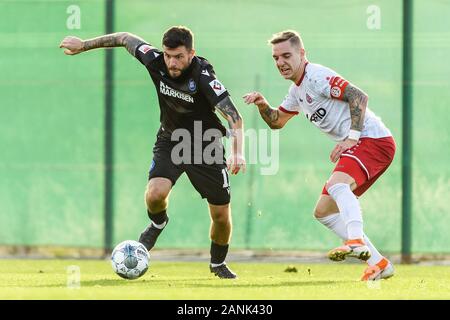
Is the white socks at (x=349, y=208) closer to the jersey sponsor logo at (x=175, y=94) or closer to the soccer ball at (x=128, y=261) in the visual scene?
the jersey sponsor logo at (x=175, y=94)

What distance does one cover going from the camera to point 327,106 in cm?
899

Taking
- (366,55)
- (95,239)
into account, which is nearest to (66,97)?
(95,239)

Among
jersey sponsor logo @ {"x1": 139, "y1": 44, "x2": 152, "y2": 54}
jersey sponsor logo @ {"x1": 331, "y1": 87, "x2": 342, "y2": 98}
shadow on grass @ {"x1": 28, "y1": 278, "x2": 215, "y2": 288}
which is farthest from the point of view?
jersey sponsor logo @ {"x1": 139, "y1": 44, "x2": 152, "y2": 54}

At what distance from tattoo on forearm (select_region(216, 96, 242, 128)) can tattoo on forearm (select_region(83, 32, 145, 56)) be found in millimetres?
1062

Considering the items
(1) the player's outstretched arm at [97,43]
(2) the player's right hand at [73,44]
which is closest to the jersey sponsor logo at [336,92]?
(1) the player's outstretched arm at [97,43]

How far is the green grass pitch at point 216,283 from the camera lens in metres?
7.56

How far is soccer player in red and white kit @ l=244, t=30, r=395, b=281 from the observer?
869 cm

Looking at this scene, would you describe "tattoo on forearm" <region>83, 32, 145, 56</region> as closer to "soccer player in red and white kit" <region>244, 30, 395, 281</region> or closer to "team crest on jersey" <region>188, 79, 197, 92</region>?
"team crest on jersey" <region>188, 79, 197, 92</region>

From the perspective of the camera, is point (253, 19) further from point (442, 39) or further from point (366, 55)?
point (442, 39)

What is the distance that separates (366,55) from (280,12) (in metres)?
1.02

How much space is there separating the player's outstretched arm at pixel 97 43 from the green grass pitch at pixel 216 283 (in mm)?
1883


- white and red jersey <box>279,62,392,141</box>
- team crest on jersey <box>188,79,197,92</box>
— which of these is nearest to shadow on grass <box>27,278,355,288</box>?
white and red jersey <box>279,62,392,141</box>

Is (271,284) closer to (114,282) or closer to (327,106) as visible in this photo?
(114,282)

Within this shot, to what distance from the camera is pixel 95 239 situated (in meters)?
12.2
